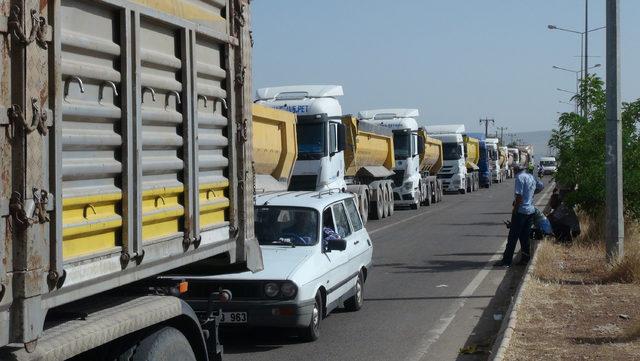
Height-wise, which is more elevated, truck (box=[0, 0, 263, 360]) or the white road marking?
truck (box=[0, 0, 263, 360])

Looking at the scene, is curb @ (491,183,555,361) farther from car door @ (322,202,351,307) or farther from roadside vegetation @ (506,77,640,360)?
car door @ (322,202,351,307)

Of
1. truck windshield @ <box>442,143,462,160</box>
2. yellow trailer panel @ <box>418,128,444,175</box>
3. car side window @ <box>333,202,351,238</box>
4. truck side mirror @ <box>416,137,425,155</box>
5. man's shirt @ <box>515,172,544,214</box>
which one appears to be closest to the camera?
car side window @ <box>333,202,351,238</box>

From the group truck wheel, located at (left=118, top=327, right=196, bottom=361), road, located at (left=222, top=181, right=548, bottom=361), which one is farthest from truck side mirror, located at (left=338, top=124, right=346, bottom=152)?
truck wheel, located at (left=118, top=327, right=196, bottom=361)

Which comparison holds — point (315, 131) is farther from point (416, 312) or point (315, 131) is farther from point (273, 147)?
point (416, 312)

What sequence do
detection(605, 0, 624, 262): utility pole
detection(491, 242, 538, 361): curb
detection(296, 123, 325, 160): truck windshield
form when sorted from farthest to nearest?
1. detection(296, 123, 325, 160): truck windshield
2. detection(605, 0, 624, 262): utility pole
3. detection(491, 242, 538, 361): curb

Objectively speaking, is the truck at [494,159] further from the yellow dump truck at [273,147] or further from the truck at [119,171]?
the truck at [119,171]

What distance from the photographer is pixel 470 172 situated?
58938 mm

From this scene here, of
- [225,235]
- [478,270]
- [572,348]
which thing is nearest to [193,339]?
[225,235]

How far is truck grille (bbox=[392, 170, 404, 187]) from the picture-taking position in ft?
122

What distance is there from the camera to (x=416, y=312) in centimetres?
1216

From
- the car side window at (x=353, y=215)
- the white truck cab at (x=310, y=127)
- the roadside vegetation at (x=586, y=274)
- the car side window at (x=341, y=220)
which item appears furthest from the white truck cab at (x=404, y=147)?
the car side window at (x=341, y=220)

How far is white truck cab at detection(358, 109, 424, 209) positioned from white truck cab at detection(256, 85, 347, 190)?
1240 cm

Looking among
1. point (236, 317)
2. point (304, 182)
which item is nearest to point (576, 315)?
point (236, 317)

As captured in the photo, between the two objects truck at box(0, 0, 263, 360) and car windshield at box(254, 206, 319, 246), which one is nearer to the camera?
truck at box(0, 0, 263, 360)
